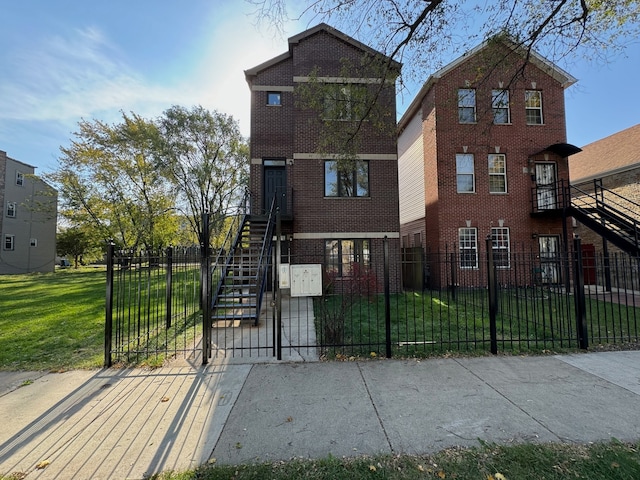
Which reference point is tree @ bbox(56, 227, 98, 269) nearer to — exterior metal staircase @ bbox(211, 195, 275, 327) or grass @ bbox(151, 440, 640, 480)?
exterior metal staircase @ bbox(211, 195, 275, 327)

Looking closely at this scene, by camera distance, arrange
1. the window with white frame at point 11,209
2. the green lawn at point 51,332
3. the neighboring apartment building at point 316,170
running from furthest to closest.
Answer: the window with white frame at point 11,209, the neighboring apartment building at point 316,170, the green lawn at point 51,332

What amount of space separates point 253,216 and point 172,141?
46.0 ft

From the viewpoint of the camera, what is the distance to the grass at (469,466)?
2.56m

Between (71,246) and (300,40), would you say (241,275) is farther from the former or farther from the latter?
(71,246)

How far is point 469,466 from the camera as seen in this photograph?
268 centimetres

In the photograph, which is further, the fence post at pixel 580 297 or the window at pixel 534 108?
the window at pixel 534 108

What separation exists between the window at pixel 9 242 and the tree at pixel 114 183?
22.0 feet

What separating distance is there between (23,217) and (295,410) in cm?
3684

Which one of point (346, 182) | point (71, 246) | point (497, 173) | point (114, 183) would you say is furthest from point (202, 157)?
point (71, 246)

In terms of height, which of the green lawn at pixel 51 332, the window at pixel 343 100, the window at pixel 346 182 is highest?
the window at pixel 343 100

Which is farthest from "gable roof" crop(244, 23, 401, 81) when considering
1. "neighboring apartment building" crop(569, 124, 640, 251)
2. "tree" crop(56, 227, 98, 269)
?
"tree" crop(56, 227, 98, 269)

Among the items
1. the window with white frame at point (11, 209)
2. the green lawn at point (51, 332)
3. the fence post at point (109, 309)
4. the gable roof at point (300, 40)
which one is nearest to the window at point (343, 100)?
the gable roof at point (300, 40)

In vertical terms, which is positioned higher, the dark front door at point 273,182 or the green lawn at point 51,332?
the dark front door at point 273,182

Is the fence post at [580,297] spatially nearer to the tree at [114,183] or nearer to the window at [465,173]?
the window at [465,173]
